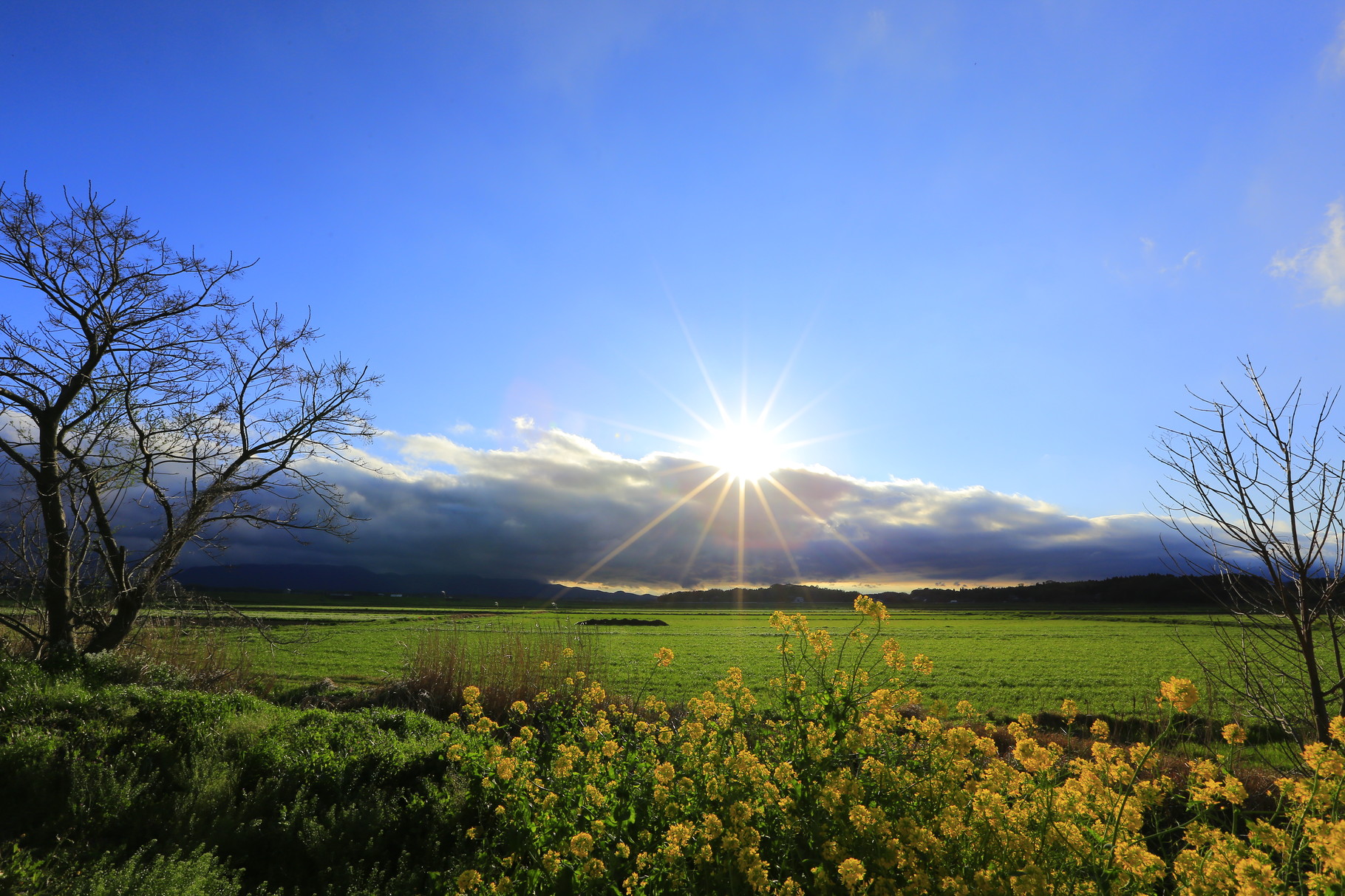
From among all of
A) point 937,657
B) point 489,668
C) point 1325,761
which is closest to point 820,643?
point 1325,761

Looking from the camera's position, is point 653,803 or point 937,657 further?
point 937,657

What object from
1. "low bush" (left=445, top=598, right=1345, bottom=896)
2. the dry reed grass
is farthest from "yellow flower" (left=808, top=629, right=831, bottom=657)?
the dry reed grass

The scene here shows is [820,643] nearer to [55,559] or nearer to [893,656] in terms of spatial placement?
[893,656]

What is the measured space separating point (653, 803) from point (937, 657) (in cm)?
3174

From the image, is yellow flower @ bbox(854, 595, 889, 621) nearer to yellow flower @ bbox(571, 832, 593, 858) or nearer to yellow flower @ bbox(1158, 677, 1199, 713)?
yellow flower @ bbox(1158, 677, 1199, 713)

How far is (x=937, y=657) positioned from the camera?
32219 mm

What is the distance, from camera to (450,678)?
47.4 ft

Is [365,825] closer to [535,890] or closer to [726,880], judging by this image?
[535,890]

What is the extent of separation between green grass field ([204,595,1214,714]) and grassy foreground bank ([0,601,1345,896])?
3411 millimetres

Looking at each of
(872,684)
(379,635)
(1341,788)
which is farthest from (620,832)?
(379,635)

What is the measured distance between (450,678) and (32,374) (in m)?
9.24

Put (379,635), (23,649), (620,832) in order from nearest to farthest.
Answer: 1. (620,832)
2. (23,649)
3. (379,635)

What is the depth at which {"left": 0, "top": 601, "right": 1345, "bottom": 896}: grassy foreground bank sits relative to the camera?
3.32m

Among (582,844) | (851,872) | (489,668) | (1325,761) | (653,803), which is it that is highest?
(1325,761)
